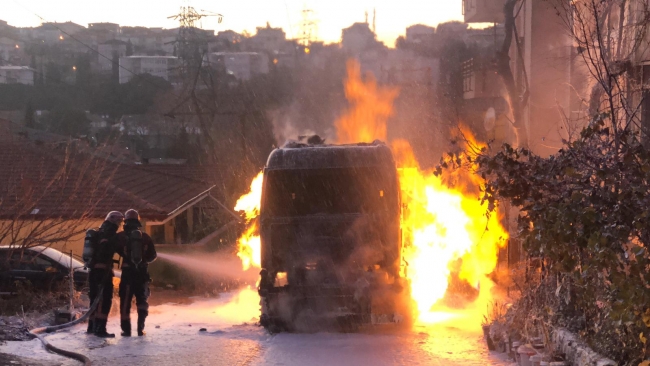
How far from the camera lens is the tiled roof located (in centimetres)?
2091

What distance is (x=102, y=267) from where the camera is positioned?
1135cm

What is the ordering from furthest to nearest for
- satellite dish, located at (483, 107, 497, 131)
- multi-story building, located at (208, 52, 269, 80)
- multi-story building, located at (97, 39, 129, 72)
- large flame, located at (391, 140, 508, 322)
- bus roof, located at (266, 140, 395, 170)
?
1. multi-story building, located at (97, 39, 129, 72)
2. multi-story building, located at (208, 52, 269, 80)
3. satellite dish, located at (483, 107, 497, 131)
4. large flame, located at (391, 140, 508, 322)
5. bus roof, located at (266, 140, 395, 170)

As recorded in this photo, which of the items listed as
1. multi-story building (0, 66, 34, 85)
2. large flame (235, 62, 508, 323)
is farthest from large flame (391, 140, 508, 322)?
multi-story building (0, 66, 34, 85)

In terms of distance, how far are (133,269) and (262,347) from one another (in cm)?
236

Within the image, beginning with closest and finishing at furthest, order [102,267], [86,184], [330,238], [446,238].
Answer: [102,267] < [330,238] < [446,238] < [86,184]

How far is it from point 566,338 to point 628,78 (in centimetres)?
616

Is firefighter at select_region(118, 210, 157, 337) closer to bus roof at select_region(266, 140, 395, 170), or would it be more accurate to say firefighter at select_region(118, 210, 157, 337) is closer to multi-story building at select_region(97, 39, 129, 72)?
bus roof at select_region(266, 140, 395, 170)

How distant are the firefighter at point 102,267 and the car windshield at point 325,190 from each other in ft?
Answer: 8.23

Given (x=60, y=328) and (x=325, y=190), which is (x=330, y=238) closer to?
(x=325, y=190)

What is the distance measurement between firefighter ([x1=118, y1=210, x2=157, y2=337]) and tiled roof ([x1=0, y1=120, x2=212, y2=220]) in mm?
7849

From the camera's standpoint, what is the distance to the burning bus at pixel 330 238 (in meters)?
12.2

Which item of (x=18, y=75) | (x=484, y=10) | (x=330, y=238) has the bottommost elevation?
(x=330, y=238)

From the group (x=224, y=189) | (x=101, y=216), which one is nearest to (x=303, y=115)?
(x=224, y=189)

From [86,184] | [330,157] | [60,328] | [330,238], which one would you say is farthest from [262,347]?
[86,184]
